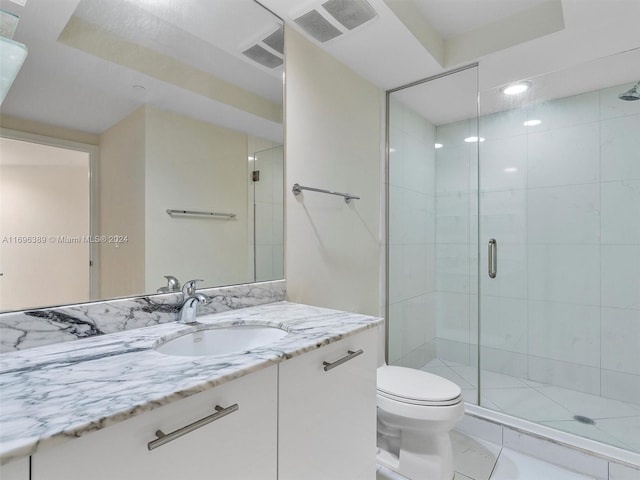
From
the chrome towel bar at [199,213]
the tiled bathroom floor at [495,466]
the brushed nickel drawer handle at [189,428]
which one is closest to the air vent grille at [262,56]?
the chrome towel bar at [199,213]

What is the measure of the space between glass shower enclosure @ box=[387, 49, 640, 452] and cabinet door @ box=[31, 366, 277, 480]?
176 cm

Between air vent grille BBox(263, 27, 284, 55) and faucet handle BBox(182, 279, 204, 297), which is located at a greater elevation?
air vent grille BBox(263, 27, 284, 55)

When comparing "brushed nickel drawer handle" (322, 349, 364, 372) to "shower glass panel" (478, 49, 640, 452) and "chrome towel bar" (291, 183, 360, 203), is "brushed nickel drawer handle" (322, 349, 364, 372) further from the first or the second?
"shower glass panel" (478, 49, 640, 452)

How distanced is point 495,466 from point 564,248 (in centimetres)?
152

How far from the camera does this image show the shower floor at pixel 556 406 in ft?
5.78

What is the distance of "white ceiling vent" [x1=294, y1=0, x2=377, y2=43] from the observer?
151cm

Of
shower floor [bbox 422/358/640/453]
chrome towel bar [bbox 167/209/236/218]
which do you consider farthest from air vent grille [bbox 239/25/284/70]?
shower floor [bbox 422/358/640/453]

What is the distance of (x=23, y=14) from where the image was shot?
0.89 m

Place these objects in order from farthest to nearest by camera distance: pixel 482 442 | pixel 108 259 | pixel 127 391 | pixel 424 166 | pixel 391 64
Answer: pixel 424 166
pixel 391 64
pixel 482 442
pixel 108 259
pixel 127 391

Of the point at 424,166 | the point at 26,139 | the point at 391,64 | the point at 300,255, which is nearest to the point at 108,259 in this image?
the point at 26,139

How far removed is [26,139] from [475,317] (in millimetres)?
2699

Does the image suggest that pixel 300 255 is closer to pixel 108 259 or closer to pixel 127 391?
pixel 108 259

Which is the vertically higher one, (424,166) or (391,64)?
(391,64)

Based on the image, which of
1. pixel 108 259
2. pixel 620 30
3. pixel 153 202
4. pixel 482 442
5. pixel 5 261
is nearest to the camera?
pixel 5 261
